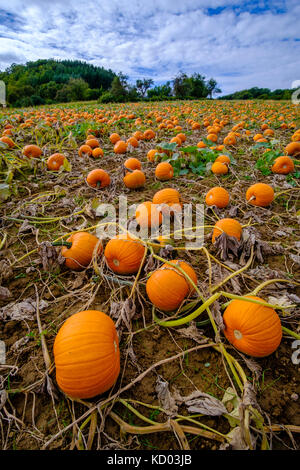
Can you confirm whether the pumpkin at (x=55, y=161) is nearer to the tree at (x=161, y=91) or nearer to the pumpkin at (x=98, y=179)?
the pumpkin at (x=98, y=179)

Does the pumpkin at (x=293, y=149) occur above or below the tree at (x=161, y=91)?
below

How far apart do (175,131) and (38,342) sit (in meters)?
7.54

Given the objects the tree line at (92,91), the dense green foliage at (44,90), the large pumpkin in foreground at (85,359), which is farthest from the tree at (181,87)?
the large pumpkin in foreground at (85,359)

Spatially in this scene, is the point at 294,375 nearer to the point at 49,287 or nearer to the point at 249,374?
the point at 249,374

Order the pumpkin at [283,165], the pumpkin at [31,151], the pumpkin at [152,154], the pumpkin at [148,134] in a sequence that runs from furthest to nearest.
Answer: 1. the pumpkin at [148,134]
2. the pumpkin at [152,154]
3. the pumpkin at [31,151]
4. the pumpkin at [283,165]

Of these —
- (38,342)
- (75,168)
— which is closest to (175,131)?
(75,168)

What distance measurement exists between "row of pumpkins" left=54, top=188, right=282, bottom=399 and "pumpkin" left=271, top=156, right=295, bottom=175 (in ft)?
11.0

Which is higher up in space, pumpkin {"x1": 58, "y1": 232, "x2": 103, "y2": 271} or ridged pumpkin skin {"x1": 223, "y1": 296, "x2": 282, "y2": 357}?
pumpkin {"x1": 58, "y1": 232, "x2": 103, "y2": 271}

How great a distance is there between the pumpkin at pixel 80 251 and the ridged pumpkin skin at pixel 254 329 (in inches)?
51.9

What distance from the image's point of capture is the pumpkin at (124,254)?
191cm

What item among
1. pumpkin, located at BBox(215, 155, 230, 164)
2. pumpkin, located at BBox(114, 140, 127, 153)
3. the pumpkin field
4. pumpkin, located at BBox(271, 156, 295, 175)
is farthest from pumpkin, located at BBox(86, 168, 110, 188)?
pumpkin, located at BBox(271, 156, 295, 175)

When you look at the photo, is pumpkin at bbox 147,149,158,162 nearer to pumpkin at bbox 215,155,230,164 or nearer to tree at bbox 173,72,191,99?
pumpkin at bbox 215,155,230,164

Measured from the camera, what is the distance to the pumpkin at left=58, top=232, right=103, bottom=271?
81.5 inches
